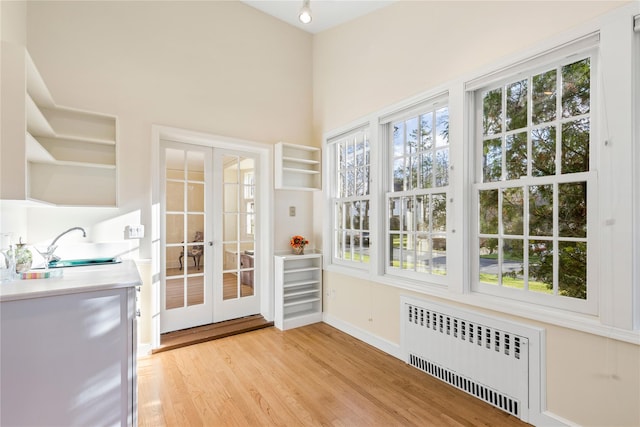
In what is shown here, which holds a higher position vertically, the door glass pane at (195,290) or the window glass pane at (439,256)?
the window glass pane at (439,256)

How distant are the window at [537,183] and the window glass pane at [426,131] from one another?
0.43 meters

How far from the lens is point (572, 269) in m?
1.90

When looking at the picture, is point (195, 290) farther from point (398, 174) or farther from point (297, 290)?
point (398, 174)

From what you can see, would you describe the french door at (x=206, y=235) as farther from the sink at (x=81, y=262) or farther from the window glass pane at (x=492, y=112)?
the window glass pane at (x=492, y=112)

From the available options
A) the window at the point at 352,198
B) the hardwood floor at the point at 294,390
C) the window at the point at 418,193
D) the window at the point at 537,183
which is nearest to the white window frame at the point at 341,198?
the window at the point at 352,198

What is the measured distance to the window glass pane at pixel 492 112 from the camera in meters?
2.31

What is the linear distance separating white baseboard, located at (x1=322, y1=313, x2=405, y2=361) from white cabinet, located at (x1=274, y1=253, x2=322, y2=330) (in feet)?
0.72

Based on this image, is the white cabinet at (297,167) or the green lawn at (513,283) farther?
the white cabinet at (297,167)

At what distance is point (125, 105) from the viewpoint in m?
2.96

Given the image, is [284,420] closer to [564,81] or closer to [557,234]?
[557,234]

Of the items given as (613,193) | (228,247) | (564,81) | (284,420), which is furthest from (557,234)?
(228,247)

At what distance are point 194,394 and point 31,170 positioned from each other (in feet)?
7.50

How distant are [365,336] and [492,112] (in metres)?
2.49

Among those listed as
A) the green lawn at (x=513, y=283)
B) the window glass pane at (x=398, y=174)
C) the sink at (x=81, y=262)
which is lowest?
the green lawn at (x=513, y=283)
